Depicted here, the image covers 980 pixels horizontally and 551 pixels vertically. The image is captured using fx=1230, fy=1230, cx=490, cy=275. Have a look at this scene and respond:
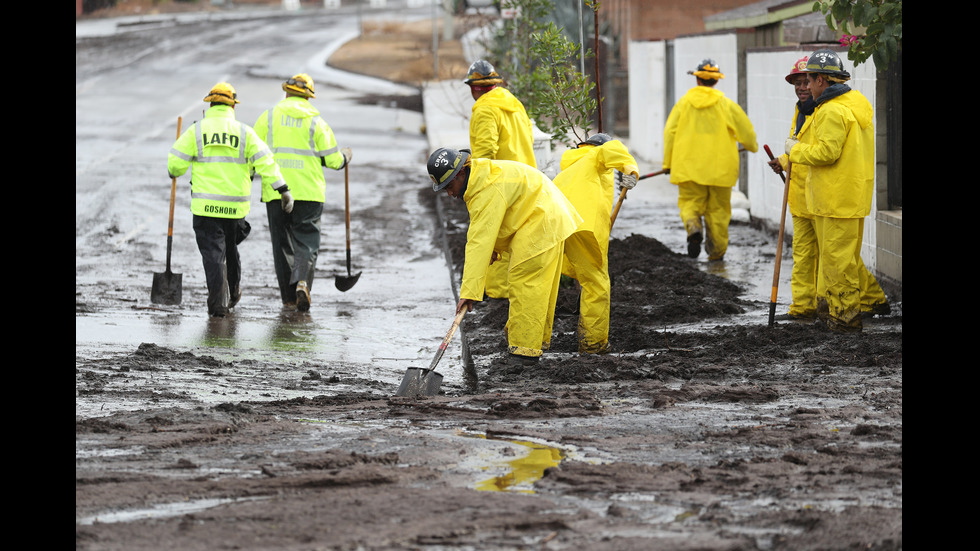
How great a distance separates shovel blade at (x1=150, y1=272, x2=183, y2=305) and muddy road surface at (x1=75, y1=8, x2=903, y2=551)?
12 centimetres

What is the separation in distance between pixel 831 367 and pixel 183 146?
5039 mm

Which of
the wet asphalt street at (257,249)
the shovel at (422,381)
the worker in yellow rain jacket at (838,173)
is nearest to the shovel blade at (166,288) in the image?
the wet asphalt street at (257,249)

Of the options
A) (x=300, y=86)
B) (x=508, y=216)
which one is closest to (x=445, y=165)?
(x=508, y=216)

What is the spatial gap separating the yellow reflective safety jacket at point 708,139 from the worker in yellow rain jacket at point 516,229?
3.94m

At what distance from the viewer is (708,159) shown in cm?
1135

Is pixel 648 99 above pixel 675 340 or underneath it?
above

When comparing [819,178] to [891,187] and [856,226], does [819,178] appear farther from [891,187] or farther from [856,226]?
[891,187]

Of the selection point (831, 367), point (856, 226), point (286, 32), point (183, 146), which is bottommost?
point (831, 367)

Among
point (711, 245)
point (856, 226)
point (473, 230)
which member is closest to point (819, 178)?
point (856, 226)

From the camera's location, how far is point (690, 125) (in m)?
11.5

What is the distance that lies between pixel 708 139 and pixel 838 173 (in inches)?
131

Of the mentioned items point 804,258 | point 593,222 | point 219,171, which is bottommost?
point 804,258

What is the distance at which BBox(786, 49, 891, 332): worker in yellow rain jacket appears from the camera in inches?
316

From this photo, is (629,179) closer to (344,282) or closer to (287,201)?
(287,201)
